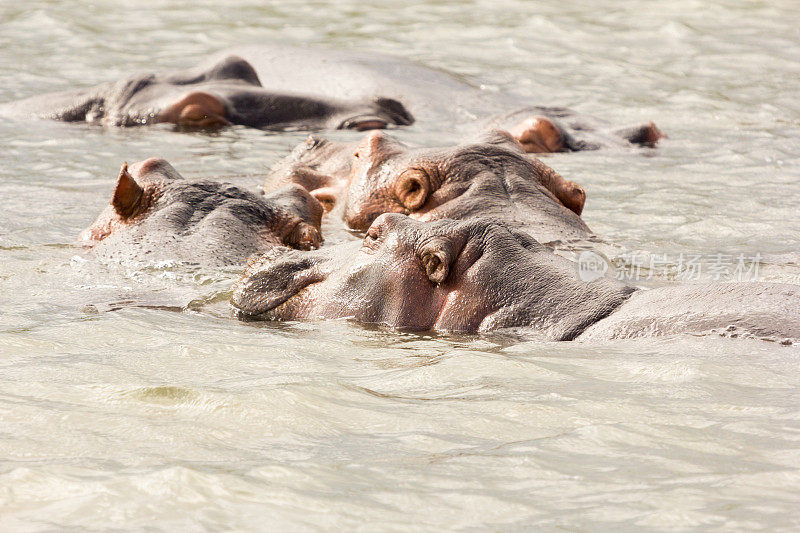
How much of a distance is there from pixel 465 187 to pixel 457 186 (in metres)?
0.04

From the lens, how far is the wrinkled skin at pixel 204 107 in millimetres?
9930

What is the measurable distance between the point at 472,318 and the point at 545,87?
7.89 metres

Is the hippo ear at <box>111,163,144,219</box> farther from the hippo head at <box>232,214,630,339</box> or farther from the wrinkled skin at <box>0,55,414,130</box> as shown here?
the wrinkled skin at <box>0,55,414,130</box>

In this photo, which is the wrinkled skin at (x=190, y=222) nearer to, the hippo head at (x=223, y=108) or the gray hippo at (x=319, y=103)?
the gray hippo at (x=319, y=103)

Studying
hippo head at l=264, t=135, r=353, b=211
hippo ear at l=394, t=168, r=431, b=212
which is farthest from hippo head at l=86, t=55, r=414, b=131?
hippo ear at l=394, t=168, r=431, b=212

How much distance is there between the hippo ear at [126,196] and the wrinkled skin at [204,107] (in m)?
4.63

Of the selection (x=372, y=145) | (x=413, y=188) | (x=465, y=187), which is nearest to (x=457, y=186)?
(x=465, y=187)

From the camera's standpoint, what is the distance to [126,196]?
532cm

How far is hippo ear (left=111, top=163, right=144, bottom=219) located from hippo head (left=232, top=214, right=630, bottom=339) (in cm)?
147

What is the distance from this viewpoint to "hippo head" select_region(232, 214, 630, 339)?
160 inches

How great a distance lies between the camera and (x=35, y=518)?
92.7 inches

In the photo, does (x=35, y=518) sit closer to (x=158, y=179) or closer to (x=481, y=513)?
(x=481, y=513)

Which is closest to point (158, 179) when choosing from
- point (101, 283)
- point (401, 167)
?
point (101, 283)

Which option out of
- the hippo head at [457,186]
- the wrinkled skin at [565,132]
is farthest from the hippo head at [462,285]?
the wrinkled skin at [565,132]
